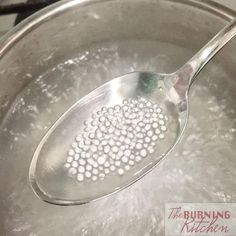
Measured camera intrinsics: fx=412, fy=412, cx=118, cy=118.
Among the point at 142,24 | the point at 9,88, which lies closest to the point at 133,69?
the point at 142,24

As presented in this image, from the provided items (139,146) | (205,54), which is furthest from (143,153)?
(205,54)

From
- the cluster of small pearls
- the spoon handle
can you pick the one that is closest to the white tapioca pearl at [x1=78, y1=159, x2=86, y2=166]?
the cluster of small pearls

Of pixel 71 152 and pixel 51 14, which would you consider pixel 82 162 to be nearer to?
pixel 71 152

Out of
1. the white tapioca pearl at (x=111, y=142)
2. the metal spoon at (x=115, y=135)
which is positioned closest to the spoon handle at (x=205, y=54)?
the metal spoon at (x=115, y=135)

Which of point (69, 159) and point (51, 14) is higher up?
point (51, 14)

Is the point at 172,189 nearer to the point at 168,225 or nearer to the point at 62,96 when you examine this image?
the point at 168,225

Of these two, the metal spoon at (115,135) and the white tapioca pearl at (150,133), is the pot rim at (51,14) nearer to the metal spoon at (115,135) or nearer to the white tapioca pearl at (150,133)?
the metal spoon at (115,135)
